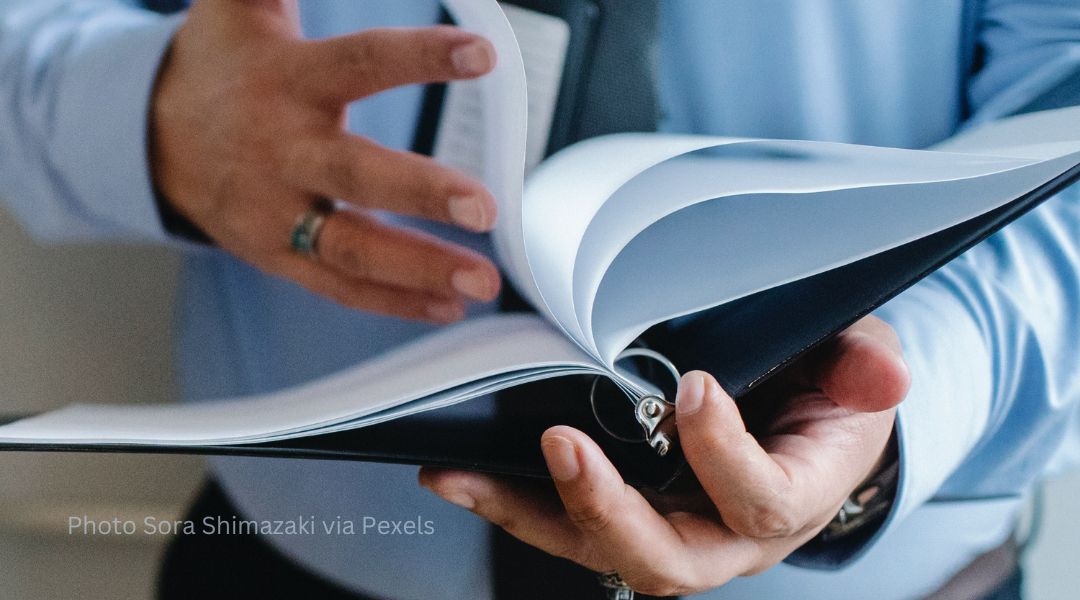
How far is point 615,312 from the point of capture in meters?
0.32

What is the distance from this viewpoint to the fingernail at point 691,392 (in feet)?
0.85

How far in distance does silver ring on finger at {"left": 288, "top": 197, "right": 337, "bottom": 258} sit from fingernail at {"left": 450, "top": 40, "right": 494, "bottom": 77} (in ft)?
0.51

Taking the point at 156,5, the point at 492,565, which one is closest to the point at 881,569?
the point at 492,565

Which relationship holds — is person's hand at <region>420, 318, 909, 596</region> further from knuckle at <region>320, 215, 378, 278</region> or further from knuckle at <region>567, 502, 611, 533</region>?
knuckle at <region>320, 215, 378, 278</region>

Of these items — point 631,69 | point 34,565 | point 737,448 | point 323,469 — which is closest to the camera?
point 737,448

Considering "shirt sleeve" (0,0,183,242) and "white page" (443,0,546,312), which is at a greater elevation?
"white page" (443,0,546,312)

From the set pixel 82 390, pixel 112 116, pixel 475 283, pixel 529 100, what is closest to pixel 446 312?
pixel 475 283

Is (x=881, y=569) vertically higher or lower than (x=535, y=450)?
lower

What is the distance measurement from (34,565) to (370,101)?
545 millimetres

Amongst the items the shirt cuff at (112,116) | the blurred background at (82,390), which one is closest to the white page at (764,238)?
the shirt cuff at (112,116)

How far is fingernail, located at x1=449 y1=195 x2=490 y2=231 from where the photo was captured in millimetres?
343

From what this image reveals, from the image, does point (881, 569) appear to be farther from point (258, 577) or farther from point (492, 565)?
point (258, 577)

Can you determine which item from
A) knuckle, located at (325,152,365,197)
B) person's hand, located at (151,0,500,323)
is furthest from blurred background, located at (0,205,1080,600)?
knuckle, located at (325,152,365,197)

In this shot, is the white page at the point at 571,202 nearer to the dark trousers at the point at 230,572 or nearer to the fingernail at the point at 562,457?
the fingernail at the point at 562,457
